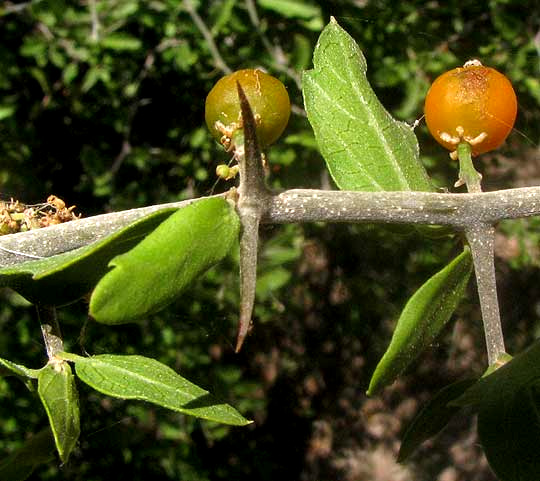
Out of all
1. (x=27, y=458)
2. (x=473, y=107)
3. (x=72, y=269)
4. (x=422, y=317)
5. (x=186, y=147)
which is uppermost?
(x=72, y=269)

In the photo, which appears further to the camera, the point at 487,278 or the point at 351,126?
the point at 351,126

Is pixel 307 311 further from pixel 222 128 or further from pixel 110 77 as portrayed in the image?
pixel 222 128

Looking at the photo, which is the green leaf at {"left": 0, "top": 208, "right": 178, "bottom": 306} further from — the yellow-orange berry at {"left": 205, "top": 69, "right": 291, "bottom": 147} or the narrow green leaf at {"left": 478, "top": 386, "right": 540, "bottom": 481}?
the narrow green leaf at {"left": 478, "top": 386, "right": 540, "bottom": 481}

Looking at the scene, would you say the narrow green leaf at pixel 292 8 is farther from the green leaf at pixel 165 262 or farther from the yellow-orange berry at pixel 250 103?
the green leaf at pixel 165 262

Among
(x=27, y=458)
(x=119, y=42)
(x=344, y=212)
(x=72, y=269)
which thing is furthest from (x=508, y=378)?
(x=119, y=42)

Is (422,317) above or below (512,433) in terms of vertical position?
above

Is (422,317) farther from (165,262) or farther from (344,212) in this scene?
(165,262)

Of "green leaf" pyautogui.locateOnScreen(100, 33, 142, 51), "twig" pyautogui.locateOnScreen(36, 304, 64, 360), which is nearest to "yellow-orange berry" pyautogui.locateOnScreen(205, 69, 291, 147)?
"twig" pyautogui.locateOnScreen(36, 304, 64, 360)

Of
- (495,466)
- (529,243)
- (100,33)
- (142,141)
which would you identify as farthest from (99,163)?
(495,466)
